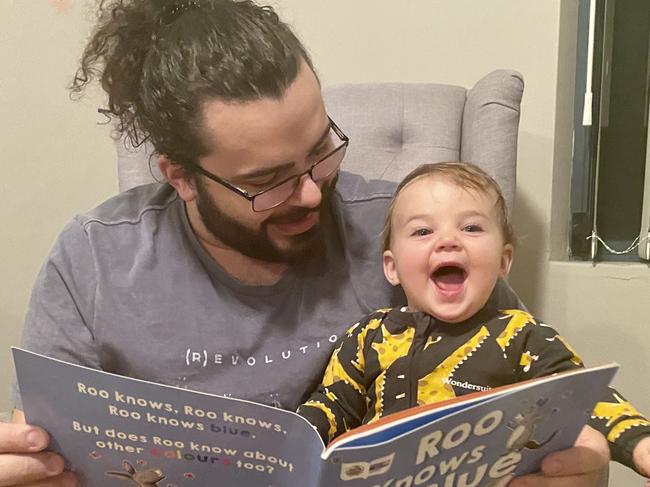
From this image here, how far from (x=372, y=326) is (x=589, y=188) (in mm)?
791

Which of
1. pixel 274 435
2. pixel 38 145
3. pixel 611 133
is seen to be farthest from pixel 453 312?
pixel 38 145

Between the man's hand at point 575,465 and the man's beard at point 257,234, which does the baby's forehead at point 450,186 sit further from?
the man's hand at point 575,465

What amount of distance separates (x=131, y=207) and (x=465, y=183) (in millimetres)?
553

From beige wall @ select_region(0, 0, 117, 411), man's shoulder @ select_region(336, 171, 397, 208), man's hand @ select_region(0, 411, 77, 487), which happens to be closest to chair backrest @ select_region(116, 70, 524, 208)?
man's shoulder @ select_region(336, 171, 397, 208)

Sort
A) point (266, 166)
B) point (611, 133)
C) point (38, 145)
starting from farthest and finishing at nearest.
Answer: point (38, 145), point (611, 133), point (266, 166)

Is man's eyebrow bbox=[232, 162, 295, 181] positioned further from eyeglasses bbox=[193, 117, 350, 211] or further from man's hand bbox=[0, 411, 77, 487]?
man's hand bbox=[0, 411, 77, 487]

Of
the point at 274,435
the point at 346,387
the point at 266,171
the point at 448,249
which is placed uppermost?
the point at 266,171

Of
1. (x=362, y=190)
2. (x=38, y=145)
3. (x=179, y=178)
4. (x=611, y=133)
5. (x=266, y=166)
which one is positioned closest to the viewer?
(x=266, y=166)

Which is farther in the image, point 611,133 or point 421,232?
point 611,133

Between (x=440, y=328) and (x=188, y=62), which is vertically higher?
(x=188, y=62)

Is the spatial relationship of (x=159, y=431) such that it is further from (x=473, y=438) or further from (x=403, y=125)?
(x=403, y=125)

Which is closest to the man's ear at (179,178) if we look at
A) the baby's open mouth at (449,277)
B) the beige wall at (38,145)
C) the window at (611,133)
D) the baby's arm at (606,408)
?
the baby's open mouth at (449,277)

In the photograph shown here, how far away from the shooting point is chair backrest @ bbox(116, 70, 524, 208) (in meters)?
1.35

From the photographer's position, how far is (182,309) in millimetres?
1082
